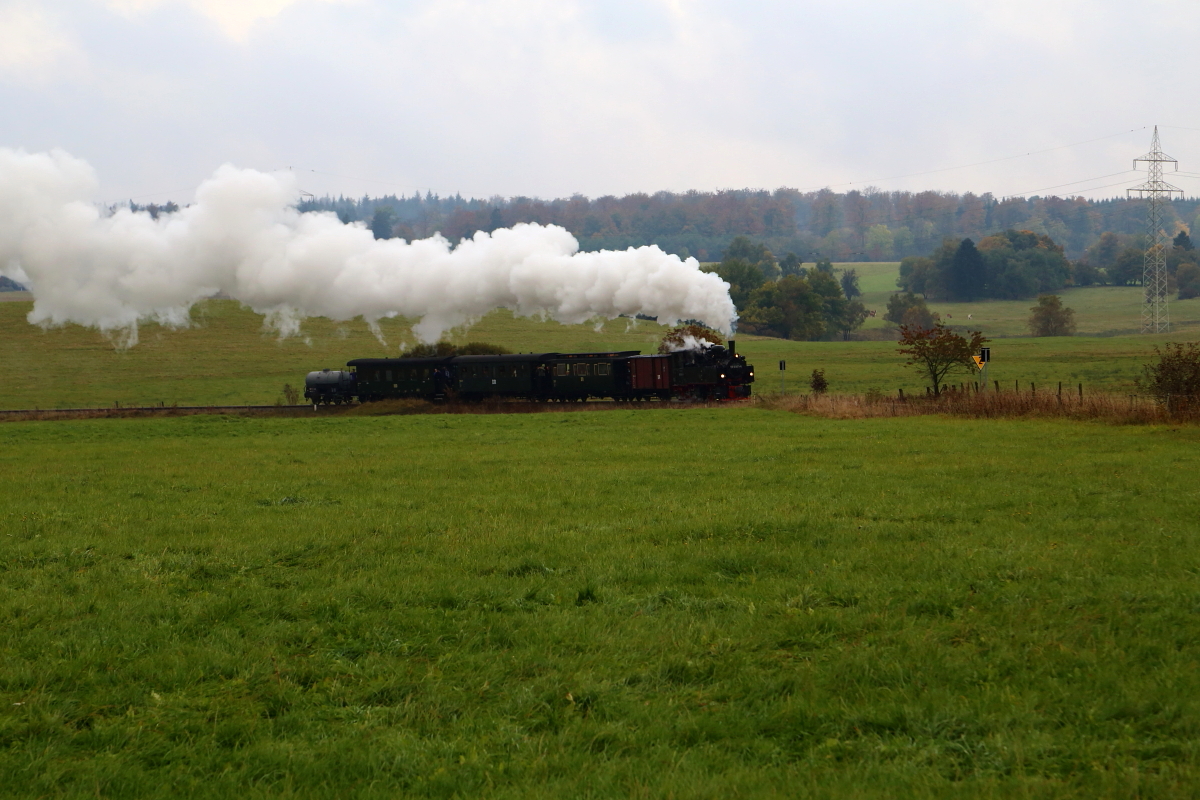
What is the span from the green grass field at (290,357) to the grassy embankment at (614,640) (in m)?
42.3

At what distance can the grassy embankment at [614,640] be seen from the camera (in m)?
6.01

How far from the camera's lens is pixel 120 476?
71.7 ft

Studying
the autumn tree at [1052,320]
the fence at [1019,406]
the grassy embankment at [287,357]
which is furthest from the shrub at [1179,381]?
the autumn tree at [1052,320]

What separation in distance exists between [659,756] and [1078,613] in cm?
487

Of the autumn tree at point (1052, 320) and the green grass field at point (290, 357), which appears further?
the autumn tree at point (1052, 320)

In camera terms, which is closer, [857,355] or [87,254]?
[87,254]

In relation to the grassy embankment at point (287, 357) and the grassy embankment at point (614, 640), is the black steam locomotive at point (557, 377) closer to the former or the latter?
the grassy embankment at point (287, 357)

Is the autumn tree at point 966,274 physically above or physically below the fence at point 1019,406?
above

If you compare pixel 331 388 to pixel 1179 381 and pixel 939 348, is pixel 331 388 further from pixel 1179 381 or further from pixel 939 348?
pixel 1179 381

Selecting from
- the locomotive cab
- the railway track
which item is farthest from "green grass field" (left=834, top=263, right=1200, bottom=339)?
the railway track

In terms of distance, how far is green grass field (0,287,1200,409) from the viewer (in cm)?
6419

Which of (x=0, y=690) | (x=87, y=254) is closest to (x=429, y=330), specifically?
(x=87, y=254)

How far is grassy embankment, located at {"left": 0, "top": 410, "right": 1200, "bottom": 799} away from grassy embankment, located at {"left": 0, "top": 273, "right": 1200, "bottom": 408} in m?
39.8

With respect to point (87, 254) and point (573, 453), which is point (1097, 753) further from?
point (87, 254)
